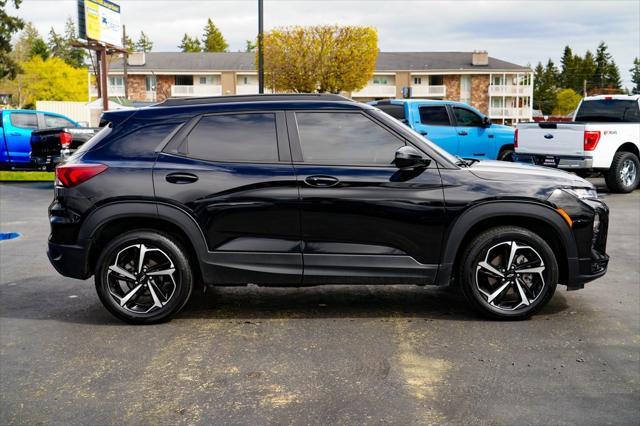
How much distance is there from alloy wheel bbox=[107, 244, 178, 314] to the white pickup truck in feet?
33.9

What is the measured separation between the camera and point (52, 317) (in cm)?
586

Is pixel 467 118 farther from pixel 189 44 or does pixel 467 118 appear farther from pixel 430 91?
pixel 189 44

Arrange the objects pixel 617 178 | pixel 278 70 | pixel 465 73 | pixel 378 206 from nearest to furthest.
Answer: pixel 378 206
pixel 617 178
pixel 278 70
pixel 465 73

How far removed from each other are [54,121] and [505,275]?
57.9 ft

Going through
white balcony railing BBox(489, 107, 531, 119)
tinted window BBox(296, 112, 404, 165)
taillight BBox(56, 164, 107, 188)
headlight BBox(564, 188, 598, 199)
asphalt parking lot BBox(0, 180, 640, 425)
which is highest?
white balcony railing BBox(489, 107, 531, 119)

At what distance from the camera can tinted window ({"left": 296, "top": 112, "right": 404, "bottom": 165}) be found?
5512 mm

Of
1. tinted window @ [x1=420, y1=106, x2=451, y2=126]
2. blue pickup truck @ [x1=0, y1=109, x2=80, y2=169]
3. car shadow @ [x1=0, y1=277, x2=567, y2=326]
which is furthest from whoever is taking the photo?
blue pickup truck @ [x1=0, y1=109, x2=80, y2=169]

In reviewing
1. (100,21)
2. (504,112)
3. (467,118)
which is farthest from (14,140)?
(504,112)

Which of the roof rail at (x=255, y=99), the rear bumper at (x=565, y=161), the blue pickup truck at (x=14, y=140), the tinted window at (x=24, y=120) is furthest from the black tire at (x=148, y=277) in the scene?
the tinted window at (x=24, y=120)

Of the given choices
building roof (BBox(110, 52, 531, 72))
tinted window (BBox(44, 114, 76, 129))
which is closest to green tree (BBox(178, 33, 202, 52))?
building roof (BBox(110, 52, 531, 72))

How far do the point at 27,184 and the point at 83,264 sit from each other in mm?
12866

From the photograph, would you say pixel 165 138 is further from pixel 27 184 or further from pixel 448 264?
pixel 27 184

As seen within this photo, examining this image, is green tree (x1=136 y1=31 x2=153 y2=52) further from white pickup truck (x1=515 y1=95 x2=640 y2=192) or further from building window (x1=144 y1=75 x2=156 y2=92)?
white pickup truck (x1=515 y1=95 x2=640 y2=192)

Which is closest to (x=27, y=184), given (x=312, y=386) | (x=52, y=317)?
(x=52, y=317)
